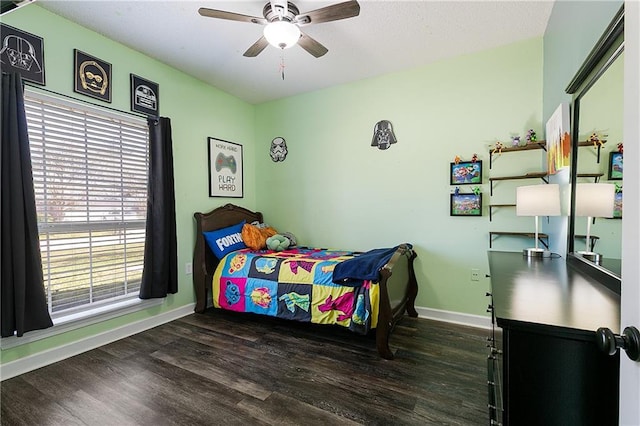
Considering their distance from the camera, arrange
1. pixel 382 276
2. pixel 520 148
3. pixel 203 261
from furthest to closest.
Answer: pixel 203 261
pixel 520 148
pixel 382 276

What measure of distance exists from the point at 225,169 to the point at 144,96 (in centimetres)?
114

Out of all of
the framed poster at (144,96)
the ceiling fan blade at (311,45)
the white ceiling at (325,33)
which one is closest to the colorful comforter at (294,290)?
the framed poster at (144,96)

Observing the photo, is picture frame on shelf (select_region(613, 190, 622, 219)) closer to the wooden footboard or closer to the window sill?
the wooden footboard

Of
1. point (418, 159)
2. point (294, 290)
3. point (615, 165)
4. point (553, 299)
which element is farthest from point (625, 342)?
point (418, 159)

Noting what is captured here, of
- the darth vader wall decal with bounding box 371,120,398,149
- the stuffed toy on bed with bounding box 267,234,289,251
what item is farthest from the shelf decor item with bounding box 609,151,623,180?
the stuffed toy on bed with bounding box 267,234,289,251

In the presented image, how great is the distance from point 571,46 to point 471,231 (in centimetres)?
160

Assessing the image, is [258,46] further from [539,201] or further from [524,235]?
Result: [524,235]

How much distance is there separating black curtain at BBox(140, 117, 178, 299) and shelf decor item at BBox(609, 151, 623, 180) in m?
3.14

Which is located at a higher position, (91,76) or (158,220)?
(91,76)

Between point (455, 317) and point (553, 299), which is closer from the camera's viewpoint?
point (553, 299)

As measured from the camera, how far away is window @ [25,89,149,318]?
2127 millimetres

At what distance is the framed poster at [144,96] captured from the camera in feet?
8.72

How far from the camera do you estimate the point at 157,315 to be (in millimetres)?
2852

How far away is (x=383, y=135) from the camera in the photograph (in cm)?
317
